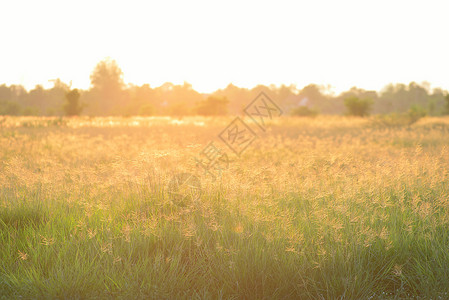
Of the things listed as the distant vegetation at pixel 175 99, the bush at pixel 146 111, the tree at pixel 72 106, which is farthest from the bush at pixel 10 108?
the bush at pixel 146 111

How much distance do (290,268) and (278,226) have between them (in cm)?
42

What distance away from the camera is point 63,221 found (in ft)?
11.6

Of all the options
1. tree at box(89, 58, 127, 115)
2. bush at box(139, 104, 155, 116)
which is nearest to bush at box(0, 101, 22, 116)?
bush at box(139, 104, 155, 116)

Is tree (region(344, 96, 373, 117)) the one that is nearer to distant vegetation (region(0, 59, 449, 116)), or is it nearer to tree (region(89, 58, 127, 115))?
distant vegetation (region(0, 59, 449, 116))

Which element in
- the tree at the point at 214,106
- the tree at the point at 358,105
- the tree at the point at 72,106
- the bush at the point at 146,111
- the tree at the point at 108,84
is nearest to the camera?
the tree at the point at 72,106

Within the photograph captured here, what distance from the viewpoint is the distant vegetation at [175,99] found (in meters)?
42.1

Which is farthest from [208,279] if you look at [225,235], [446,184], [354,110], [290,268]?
[354,110]

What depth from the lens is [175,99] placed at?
269ft

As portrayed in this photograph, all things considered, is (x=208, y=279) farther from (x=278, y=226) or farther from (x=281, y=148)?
(x=281, y=148)

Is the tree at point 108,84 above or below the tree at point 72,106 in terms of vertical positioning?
above

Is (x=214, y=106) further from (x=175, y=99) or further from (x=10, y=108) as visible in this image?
(x=175, y=99)

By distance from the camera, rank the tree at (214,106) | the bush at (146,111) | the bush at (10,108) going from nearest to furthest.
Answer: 1. the bush at (10,108)
2. the tree at (214,106)
3. the bush at (146,111)

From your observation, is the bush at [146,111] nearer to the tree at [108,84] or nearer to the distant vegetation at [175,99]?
the distant vegetation at [175,99]

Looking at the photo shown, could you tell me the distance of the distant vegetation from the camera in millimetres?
42094
